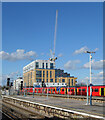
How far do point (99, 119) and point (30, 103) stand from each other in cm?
2298

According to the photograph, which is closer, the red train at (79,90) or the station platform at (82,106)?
the station platform at (82,106)

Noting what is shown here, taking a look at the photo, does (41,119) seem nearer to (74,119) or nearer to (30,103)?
(74,119)

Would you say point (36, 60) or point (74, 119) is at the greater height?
point (36, 60)

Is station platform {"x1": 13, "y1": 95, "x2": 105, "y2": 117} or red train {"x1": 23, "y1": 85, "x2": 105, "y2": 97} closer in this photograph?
station platform {"x1": 13, "y1": 95, "x2": 105, "y2": 117}

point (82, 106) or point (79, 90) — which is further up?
point (79, 90)

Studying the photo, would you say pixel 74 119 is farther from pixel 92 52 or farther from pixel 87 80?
pixel 92 52

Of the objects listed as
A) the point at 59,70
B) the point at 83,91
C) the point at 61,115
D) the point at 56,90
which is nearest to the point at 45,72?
the point at 59,70

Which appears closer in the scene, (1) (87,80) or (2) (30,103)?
(1) (87,80)

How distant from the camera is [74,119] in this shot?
24531 mm

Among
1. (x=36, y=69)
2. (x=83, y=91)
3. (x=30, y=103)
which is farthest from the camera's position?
(x=36, y=69)

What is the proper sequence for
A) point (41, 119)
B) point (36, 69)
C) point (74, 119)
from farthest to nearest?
1. point (36, 69)
2. point (41, 119)
3. point (74, 119)

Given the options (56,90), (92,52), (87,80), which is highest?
(92,52)

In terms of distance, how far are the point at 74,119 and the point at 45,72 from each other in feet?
460

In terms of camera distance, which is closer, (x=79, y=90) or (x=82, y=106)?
(x=82, y=106)
